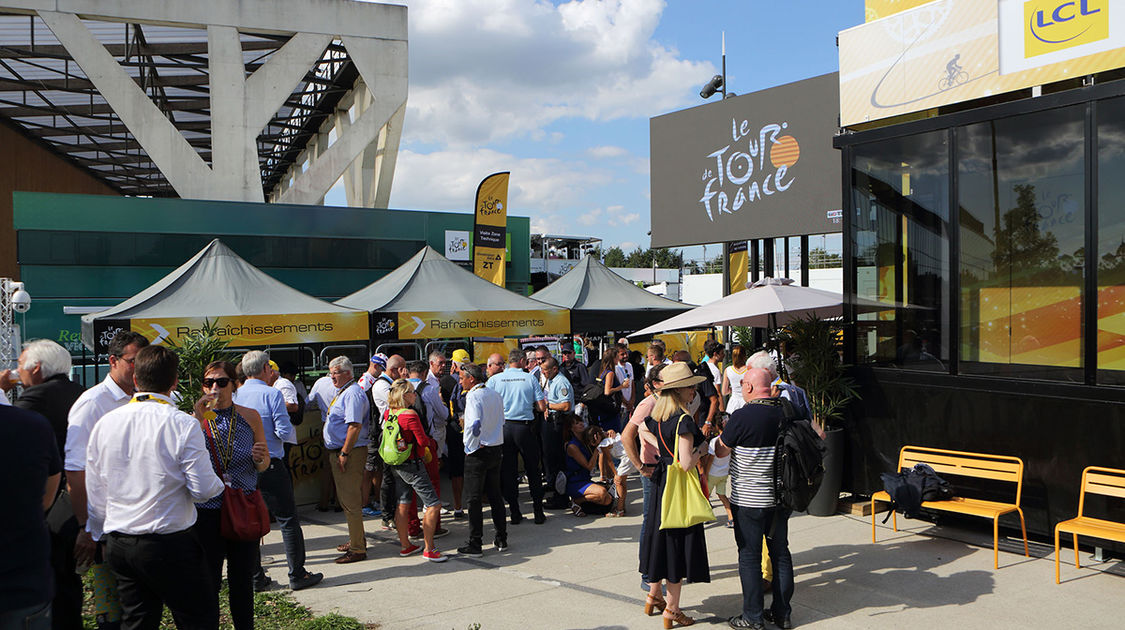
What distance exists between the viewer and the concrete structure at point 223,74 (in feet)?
84.1

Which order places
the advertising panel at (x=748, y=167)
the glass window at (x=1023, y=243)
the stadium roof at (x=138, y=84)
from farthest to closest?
the stadium roof at (x=138, y=84)
the advertising panel at (x=748, y=167)
the glass window at (x=1023, y=243)

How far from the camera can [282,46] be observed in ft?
94.0

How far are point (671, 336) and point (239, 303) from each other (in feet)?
41.1

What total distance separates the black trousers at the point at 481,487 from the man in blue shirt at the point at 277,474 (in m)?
1.39

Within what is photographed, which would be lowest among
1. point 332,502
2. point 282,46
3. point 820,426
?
point 332,502

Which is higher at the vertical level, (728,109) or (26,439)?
(728,109)

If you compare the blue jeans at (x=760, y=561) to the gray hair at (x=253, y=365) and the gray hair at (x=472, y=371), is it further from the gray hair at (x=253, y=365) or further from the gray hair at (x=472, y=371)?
the gray hair at (x=253, y=365)

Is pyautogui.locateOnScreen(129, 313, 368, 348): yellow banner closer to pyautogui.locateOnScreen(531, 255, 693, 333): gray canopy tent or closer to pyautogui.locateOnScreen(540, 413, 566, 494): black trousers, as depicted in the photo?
pyautogui.locateOnScreen(540, 413, 566, 494): black trousers

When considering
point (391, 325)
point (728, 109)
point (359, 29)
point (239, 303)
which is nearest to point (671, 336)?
point (728, 109)

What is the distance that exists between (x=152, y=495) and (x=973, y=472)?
641 centimetres

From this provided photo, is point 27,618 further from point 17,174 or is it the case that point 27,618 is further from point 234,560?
point 17,174

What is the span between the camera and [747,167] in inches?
589

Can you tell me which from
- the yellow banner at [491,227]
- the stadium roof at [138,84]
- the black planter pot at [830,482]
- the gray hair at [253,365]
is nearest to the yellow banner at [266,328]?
the gray hair at [253,365]

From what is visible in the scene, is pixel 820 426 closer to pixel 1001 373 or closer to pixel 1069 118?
pixel 1001 373
